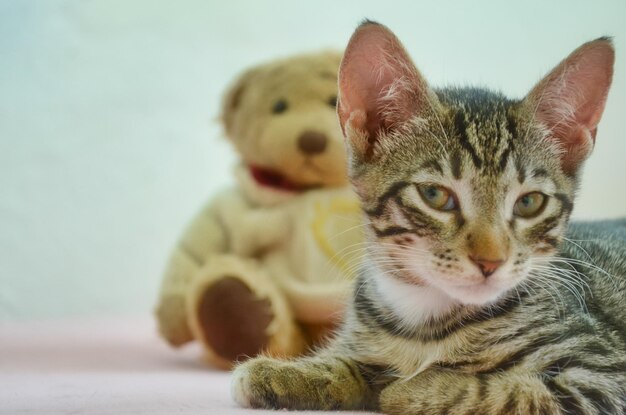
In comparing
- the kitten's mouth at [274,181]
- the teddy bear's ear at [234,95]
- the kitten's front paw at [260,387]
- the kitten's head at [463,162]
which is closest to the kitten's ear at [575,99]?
the kitten's head at [463,162]

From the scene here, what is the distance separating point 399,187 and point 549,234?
0.72 feet

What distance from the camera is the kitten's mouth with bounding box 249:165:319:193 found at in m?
1.74

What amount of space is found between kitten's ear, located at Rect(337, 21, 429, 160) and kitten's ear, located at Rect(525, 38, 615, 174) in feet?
0.59

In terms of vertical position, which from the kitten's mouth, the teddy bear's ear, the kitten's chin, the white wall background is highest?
the white wall background

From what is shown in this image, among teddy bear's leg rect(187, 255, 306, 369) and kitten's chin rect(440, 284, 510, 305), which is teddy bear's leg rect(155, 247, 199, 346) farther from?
kitten's chin rect(440, 284, 510, 305)

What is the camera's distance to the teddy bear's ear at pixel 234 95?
1826 mm

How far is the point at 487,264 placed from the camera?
93 centimetres

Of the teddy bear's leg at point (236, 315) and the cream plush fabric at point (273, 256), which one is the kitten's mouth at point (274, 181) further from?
the teddy bear's leg at point (236, 315)

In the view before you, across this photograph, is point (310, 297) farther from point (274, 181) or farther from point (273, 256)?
point (274, 181)

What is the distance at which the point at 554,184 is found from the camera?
1.04 m

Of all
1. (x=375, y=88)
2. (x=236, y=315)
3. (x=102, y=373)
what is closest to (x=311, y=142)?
(x=236, y=315)

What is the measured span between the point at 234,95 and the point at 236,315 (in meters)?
0.60

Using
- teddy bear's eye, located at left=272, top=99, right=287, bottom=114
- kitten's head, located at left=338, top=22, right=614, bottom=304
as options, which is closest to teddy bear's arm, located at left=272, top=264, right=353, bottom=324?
teddy bear's eye, located at left=272, top=99, right=287, bottom=114

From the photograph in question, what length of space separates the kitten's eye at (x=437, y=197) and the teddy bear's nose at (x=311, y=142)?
2.18 feet
